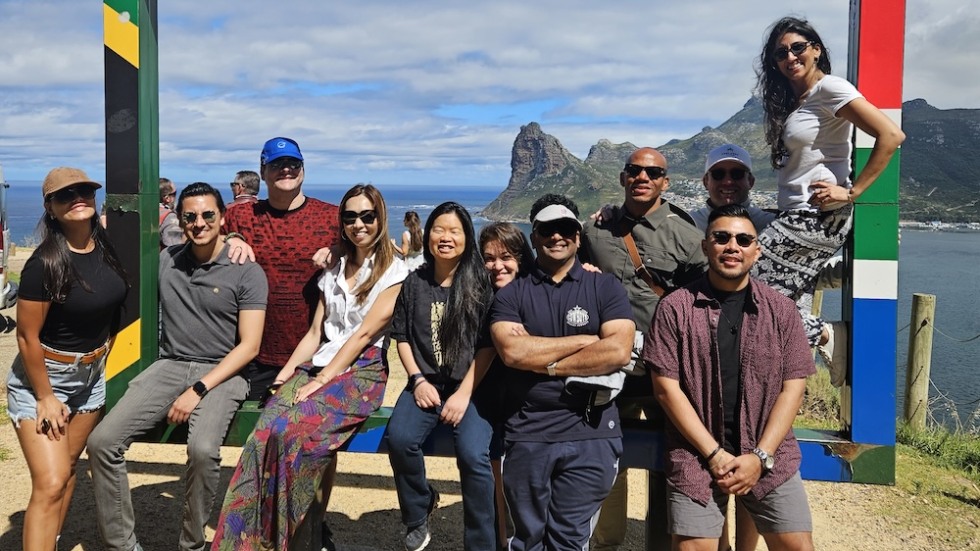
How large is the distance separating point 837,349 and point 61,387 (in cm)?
345

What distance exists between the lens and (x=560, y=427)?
3135 mm

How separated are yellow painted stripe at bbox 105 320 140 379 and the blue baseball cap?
1012 millimetres

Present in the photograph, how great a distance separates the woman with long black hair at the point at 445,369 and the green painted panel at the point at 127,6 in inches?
66.4

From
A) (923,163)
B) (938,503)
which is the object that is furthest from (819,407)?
(923,163)

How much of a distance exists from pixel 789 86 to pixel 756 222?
2.04ft

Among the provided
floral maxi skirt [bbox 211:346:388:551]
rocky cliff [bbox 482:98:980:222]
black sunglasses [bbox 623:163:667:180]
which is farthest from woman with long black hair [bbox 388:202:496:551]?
rocky cliff [bbox 482:98:980:222]

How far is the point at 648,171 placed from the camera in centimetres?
351

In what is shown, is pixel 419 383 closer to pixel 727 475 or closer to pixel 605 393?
pixel 605 393

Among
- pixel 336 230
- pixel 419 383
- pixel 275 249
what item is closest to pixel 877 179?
pixel 419 383

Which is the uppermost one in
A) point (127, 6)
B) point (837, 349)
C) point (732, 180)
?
point (127, 6)

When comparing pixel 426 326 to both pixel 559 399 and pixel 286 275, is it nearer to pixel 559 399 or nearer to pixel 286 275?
pixel 559 399

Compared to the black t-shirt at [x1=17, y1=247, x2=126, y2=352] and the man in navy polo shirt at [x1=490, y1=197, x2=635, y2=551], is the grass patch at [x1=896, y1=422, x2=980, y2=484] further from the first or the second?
the black t-shirt at [x1=17, y1=247, x2=126, y2=352]

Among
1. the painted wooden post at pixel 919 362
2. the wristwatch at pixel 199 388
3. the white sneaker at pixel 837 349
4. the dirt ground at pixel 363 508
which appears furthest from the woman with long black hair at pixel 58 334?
the painted wooden post at pixel 919 362

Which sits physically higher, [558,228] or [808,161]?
[808,161]
